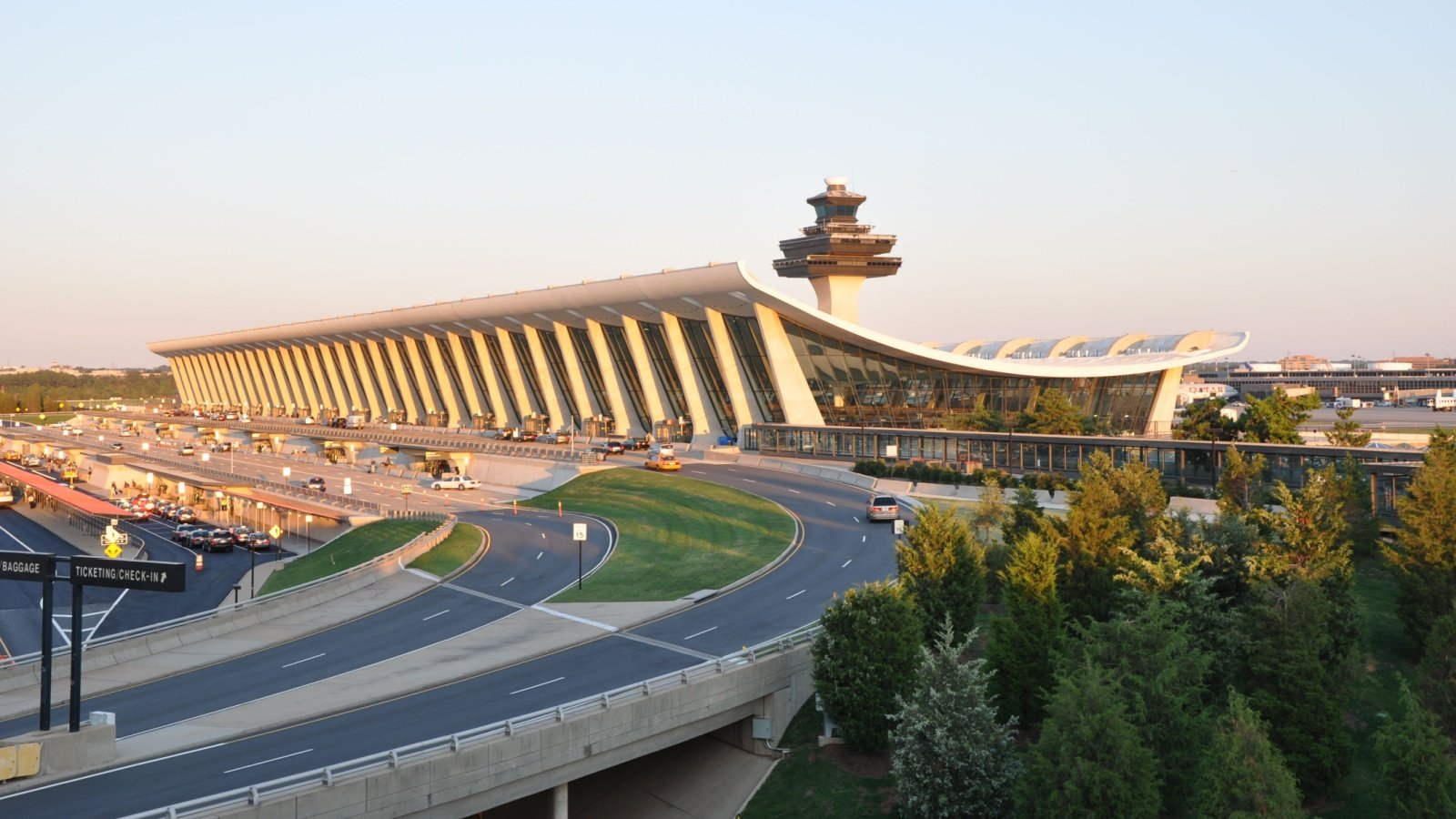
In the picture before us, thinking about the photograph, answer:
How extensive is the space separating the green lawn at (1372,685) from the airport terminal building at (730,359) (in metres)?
49.3

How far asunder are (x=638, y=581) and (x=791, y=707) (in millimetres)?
12834

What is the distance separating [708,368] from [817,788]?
6780 centimetres

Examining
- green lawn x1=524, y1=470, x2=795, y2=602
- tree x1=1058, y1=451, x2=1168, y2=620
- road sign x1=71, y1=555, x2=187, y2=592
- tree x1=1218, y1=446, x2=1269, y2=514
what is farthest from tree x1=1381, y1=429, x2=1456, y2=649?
road sign x1=71, y1=555, x2=187, y2=592

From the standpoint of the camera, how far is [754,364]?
283 ft

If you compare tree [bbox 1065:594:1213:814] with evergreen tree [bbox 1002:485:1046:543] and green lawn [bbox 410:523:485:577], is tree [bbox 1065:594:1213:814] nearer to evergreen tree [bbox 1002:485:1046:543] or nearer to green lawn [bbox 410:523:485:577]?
evergreen tree [bbox 1002:485:1046:543]

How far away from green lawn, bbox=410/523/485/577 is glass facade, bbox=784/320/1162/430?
1448 inches

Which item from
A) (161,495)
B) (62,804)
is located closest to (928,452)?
(62,804)

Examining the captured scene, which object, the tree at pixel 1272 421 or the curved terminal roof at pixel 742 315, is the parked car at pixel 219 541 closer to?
the curved terminal roof at pixel 742 315

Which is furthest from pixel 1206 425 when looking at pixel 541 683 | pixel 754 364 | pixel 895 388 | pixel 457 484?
pixel 541 683

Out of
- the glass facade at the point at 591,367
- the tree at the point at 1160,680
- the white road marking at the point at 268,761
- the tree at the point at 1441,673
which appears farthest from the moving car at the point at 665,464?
the tree at the point at 1441,673

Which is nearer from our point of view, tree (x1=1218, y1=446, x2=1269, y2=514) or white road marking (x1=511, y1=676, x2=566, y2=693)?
white road marking (x1=511, y1=676, x2=566, y2=693)

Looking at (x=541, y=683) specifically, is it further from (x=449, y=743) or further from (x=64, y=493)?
(x=64, y=493)

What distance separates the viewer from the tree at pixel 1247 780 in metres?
17.4

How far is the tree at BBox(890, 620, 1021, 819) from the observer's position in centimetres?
2205
